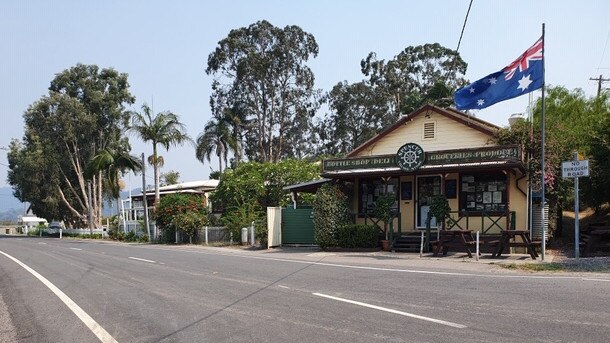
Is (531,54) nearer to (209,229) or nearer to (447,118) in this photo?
(447,118)

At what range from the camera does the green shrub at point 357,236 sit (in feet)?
70.6

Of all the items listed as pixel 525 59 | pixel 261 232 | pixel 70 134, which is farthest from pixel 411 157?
pixel 70 134

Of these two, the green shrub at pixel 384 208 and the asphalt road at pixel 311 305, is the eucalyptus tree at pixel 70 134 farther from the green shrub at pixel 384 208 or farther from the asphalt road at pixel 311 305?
the asphalt road at pixel 311 305

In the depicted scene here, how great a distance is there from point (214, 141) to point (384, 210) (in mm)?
37475

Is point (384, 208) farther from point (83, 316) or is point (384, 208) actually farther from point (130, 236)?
point (130, 236)

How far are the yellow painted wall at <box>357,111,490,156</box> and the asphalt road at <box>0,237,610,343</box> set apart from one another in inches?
375

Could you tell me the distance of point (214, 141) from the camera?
56.3 m

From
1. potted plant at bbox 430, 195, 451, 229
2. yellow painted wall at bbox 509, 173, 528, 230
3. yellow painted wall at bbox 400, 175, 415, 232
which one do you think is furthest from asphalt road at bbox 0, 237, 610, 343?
yellow painted wall at bbox 400, 175, 415, 232

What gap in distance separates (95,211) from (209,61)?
74.4 feet

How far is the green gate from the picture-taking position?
2580cm

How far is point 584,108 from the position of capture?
104ft

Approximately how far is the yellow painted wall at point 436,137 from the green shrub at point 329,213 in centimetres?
445

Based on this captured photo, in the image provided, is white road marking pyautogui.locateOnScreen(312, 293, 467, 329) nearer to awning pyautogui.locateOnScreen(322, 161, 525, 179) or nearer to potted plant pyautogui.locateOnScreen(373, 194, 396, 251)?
awning pyautogui.locateOnScreen(322, 161, 525, 179)

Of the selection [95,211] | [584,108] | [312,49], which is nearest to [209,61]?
[312,49]
